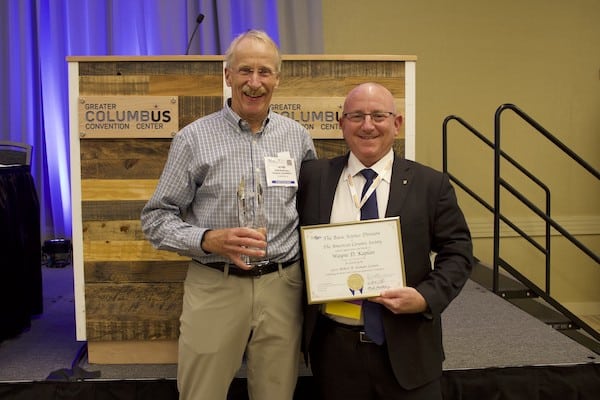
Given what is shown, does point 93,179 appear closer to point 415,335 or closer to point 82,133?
point 82,133

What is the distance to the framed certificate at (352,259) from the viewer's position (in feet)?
4.76

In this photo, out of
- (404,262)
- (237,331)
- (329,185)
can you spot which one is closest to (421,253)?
(404,262)

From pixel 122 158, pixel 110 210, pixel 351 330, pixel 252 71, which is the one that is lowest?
pixel 351 330

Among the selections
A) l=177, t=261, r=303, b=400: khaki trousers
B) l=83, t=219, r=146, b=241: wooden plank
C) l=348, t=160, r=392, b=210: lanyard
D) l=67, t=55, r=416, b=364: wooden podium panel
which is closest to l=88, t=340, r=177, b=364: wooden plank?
l=67, t=55, r=416, b=364: wooden podium panel

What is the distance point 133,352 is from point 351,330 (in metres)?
1.25

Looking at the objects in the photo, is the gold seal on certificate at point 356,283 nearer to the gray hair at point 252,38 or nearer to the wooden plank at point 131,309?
the gray hair at point 252,38

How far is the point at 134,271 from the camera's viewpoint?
229 cm

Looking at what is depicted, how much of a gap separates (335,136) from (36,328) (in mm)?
1939

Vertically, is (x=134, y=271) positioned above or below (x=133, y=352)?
above

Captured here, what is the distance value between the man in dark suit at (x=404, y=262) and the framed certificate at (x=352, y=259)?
0.06 metres

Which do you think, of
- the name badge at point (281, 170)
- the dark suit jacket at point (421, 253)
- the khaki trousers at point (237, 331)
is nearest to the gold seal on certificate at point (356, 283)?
the dark suit jacket at point (421, 253)

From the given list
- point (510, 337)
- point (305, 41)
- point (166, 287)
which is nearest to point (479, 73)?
point (305, 41)

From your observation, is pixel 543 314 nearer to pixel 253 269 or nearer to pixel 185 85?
pixel 253 269

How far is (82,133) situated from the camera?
2225 millimetres
